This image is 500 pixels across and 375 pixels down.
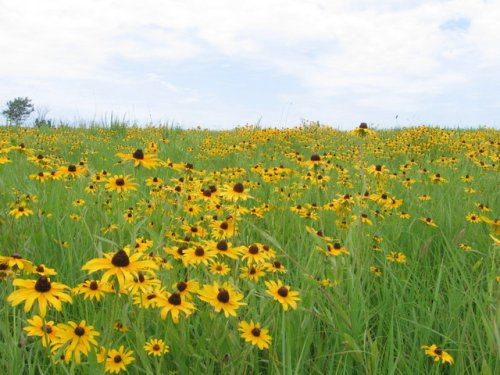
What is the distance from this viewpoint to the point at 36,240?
10.7ft

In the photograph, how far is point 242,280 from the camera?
2723mm

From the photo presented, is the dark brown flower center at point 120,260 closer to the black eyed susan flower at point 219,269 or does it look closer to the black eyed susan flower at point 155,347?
the black eyed susan flower at point 155,347

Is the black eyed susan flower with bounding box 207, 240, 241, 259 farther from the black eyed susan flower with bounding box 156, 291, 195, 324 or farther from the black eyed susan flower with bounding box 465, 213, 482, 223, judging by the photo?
the black eyed susan flower with bounding box 465, 213, 482, 223

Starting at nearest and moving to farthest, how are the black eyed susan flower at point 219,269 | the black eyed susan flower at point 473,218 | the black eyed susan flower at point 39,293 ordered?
the black eyed susan flower at point 39,293 → the black eyed susan flower at point 219,269 → the black eyed susan flower at point 473,218

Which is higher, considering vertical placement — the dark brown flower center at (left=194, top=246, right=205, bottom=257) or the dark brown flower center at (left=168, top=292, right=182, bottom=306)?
the dark brown flower center at (left=194, top=246, right=205, bottom=257)

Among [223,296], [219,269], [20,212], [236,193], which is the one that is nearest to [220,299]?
[223,296]

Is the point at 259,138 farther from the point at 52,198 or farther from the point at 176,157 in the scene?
the point at 52,198

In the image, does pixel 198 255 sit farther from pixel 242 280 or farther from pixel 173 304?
pixel 242 280

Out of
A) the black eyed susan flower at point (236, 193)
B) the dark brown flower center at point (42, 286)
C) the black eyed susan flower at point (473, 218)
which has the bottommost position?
the dark brown flower center at point (42, 286)

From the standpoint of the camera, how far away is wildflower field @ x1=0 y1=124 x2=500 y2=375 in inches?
68.7

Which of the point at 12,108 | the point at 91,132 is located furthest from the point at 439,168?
the point at 12,108

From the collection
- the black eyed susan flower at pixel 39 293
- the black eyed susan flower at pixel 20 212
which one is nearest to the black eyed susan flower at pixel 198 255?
the black eyed susan flower at pixel 39 293

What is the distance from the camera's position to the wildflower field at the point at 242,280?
1745 millimetres

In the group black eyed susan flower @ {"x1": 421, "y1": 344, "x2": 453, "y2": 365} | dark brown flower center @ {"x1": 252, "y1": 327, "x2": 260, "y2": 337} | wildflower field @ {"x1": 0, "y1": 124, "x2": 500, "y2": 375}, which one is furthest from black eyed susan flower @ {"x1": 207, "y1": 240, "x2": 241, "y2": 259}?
black eyed susan flower @ {"x1": 421, "y1": 344, "x2": 453, "y2": 365}
